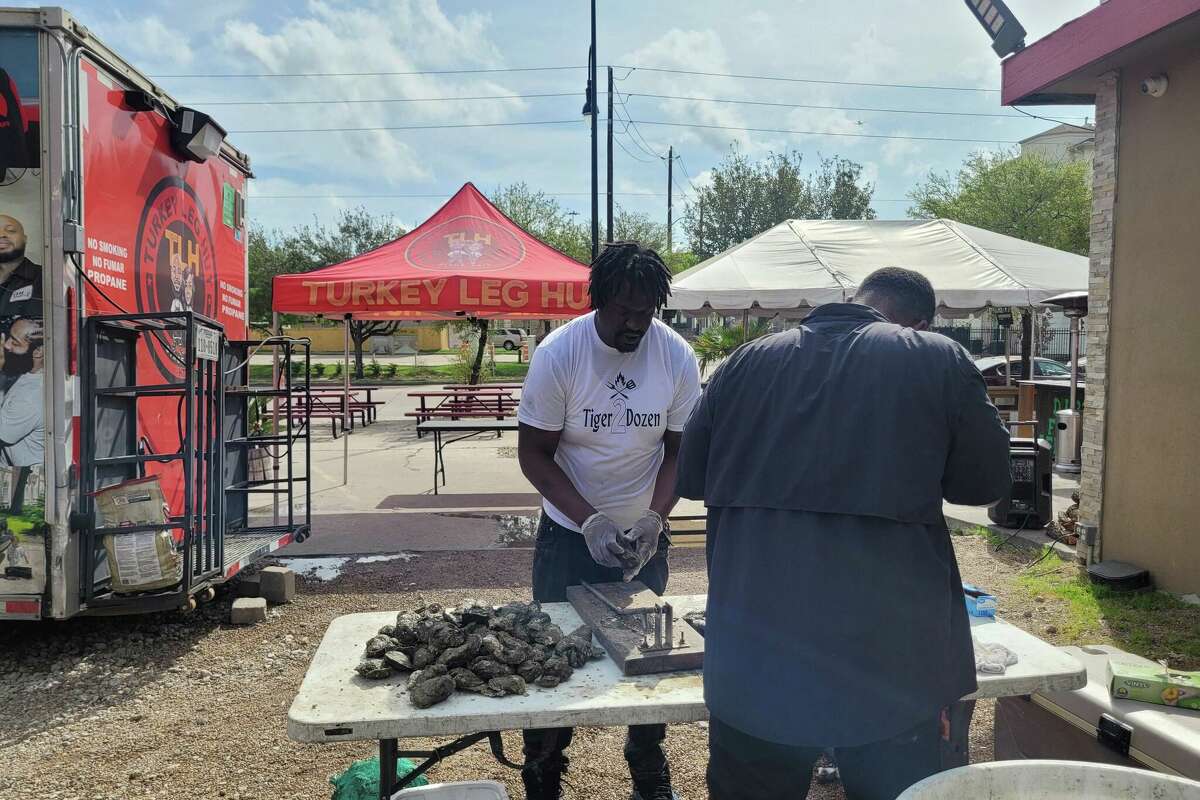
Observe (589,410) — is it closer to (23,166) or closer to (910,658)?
(910,658)

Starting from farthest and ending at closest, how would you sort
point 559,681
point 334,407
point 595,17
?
point 595,17, point 334,407, point 559,681

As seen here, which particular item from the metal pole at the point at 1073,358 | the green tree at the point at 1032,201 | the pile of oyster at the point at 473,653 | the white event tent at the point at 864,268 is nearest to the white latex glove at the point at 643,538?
the pile of oyster at the point at 473,653

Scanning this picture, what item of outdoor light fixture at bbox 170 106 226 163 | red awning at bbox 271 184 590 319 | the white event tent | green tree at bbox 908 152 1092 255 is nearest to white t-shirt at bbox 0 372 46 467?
outdoor light fixture at bbox 170 106 226 163

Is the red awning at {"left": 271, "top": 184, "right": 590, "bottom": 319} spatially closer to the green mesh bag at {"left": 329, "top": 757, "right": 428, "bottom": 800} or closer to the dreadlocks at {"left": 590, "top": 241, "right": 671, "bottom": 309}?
the dreadlocks at {"left": 590, "top": 241, "right": 671, "bottom": 309}

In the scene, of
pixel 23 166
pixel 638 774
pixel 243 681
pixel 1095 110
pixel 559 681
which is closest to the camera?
pixel 559 681

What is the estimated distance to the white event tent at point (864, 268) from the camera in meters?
9.66

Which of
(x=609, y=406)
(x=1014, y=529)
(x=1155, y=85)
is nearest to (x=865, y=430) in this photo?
(x=609, y=406)

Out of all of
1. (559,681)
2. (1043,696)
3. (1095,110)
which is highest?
(1095,110)

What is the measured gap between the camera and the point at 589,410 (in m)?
2.88

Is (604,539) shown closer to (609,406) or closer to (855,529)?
(609,406)

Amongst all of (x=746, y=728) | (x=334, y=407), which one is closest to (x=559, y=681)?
(x=746, y=728)

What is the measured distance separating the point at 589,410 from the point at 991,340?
32.9 m

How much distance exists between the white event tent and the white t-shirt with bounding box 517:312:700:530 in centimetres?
647

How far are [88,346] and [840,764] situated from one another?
155 inches
